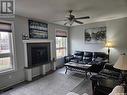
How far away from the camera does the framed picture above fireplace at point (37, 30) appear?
4457 mm

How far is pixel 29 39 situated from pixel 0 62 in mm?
1422

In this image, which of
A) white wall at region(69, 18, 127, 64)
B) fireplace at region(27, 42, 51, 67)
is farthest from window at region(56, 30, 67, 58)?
white wall at region(69, 18, 127, 64)

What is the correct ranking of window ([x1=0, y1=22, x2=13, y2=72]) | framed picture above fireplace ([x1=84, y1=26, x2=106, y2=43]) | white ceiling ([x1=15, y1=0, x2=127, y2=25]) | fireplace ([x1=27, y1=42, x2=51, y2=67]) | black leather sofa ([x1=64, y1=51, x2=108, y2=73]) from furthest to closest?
framed picture above fireplace ([x1=84, y1=26, x2=106, y2=43]) < black leather sofa ([x1=64, y1=51, x2=108, y2=73]) < fireplace ([x1=27, y1=42, x2=51, y2=67]) < window ([x1=0, y1=22, x2=13, y2=72]) < white ceiling ([x1=15, y1=0, x2=127, y2=25])

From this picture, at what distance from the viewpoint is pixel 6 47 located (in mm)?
3635

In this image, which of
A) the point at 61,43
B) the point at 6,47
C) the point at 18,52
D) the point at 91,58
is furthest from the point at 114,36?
the point at 6,47

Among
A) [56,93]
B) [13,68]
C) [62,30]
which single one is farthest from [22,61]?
[62,30]

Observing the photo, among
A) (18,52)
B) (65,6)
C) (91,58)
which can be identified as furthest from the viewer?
(91,58)

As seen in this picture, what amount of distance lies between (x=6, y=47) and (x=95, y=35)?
15.1ft

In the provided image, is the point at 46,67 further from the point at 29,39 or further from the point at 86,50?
the point at 86,50

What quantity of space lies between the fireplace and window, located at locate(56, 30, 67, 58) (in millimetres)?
989

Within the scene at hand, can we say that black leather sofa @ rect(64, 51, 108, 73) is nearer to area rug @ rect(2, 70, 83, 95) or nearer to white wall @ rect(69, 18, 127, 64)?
white wall @ rect(69, 18, 127, 64)

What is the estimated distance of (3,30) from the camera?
11.2 feet

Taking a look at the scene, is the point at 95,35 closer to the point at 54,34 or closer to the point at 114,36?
the point at 114,36

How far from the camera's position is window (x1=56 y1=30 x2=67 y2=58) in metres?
6.16
